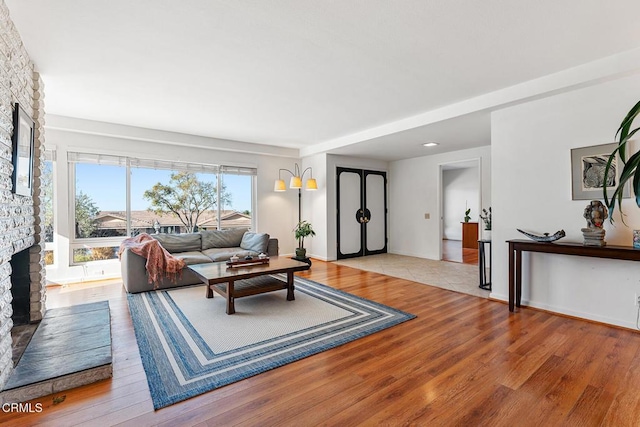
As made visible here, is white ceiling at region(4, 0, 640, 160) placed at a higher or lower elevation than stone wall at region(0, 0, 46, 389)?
higher

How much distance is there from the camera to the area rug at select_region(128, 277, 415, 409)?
2072mm

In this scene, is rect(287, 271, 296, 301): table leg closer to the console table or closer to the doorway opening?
the console table

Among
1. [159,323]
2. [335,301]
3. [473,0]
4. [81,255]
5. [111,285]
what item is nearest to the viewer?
[473,0]

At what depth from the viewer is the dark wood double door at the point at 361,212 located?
6707 mm

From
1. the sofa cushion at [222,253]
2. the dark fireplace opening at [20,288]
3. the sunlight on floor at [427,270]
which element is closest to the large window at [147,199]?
the sofa cushion at [222,253]

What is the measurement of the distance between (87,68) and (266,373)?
3.25 meters

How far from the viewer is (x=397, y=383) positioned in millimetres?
1971

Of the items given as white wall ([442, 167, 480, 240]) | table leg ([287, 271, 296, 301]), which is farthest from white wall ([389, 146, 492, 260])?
table leg ([287, 271, 296, 301])

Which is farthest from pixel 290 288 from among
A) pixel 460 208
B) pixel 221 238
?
pixel 460 208

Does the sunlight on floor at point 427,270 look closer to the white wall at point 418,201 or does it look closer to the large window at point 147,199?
the white wall at point 418,201

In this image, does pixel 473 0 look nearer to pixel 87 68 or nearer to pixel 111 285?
pixel 87 68

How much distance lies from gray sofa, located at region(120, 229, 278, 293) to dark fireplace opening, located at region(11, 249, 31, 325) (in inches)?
45.1


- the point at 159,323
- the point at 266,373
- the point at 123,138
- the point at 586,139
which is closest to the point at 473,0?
the point at 586,139

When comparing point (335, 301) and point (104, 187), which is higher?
point (104, 187)
